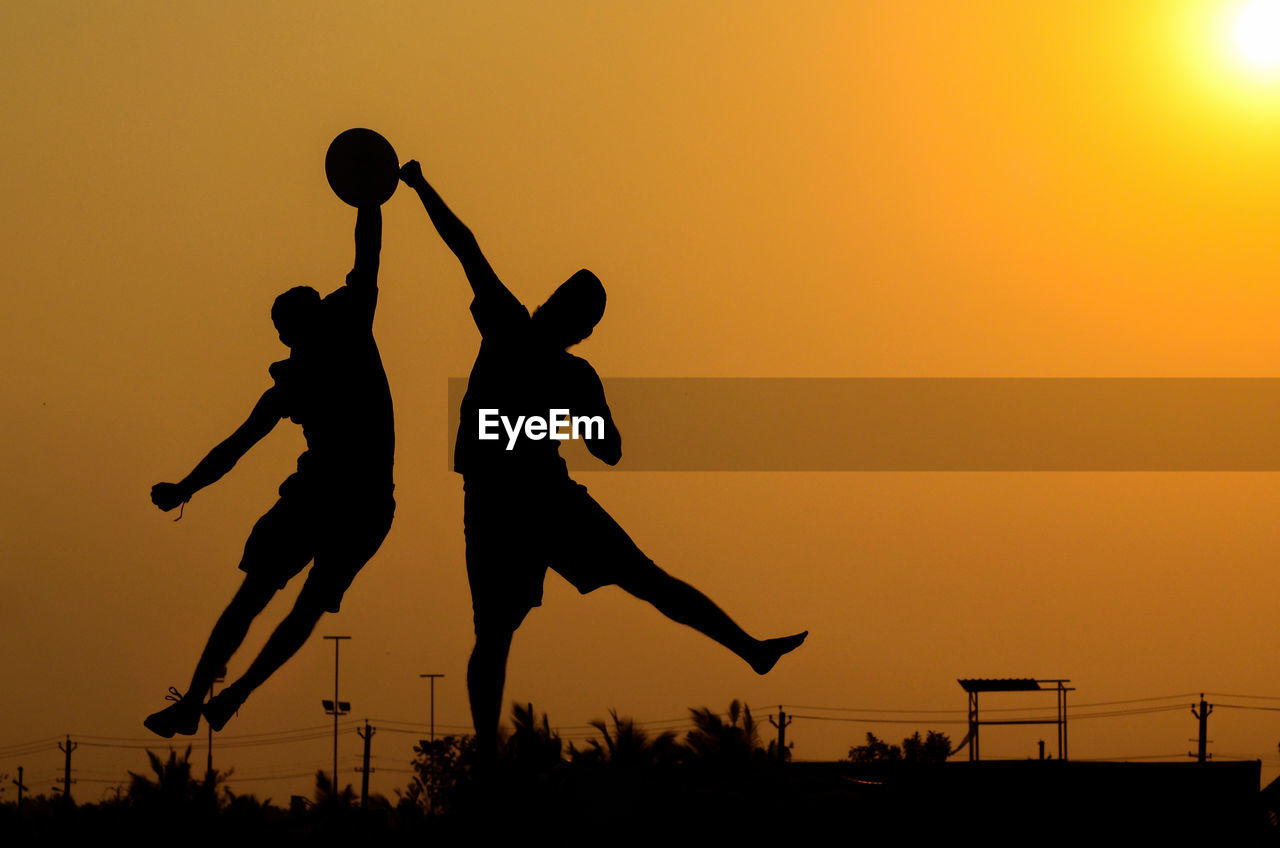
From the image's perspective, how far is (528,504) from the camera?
35.1 feet

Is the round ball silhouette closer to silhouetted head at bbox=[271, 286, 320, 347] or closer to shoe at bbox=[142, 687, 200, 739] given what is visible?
silhouetted head at bbox=[271, 286, 320, 347]

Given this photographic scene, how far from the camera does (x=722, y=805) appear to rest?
35.9ft

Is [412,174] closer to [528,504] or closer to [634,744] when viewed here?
[528,504]

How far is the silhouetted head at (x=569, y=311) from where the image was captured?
10.8m

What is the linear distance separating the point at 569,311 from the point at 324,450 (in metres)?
1.79

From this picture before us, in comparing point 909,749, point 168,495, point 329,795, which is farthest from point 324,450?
point 909,749

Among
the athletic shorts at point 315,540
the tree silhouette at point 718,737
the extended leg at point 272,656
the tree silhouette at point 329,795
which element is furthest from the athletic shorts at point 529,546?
the tree silhouette at point 329,795

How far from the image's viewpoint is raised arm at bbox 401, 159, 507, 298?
34.1ft

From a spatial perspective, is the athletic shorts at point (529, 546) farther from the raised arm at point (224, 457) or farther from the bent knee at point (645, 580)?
the raised arm at point (224, 457)

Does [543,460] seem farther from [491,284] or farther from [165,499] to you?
[165,499]

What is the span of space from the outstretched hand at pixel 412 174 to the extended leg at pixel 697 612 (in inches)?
111

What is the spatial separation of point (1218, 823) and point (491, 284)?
5796 mm

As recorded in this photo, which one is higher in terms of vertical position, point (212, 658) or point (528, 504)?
point (528, 504)

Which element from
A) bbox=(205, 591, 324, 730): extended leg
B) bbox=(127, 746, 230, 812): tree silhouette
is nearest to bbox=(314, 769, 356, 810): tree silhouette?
bbox=(127, 746, 230, 812): tree silhouette
